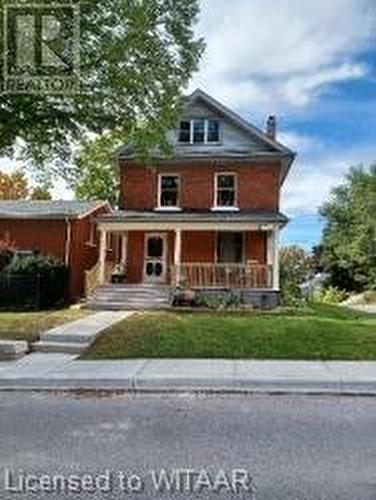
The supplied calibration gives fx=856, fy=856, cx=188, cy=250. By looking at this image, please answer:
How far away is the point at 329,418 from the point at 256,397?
2059mm

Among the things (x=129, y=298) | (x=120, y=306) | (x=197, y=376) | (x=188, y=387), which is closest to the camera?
(x=188, y=387)

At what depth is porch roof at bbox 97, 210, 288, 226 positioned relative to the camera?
33656 mm

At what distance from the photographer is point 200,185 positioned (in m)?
36.6

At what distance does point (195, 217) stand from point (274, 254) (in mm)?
3532

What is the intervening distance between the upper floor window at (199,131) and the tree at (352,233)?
33.6 m

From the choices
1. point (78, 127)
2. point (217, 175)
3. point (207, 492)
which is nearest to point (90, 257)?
point (217, 175)

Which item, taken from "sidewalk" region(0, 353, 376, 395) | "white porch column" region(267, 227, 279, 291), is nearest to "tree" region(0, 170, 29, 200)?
"white porch column" region(267, 227, 279, 291)

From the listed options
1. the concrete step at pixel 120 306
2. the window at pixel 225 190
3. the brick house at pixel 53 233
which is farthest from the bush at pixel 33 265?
the window at pixel 225 190

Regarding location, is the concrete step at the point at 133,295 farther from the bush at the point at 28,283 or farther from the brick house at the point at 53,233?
the brick house at the point at 53,233

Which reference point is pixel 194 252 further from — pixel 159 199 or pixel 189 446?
pixel 189 446

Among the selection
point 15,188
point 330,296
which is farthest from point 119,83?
point 15,188

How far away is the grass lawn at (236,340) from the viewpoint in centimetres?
1784

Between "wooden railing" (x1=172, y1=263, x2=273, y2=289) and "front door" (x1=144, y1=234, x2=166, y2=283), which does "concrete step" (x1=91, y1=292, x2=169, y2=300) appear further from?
"front door" (x1=144, y1=234, x2=166, y2=283)

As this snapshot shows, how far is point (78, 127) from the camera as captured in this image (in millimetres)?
24266
